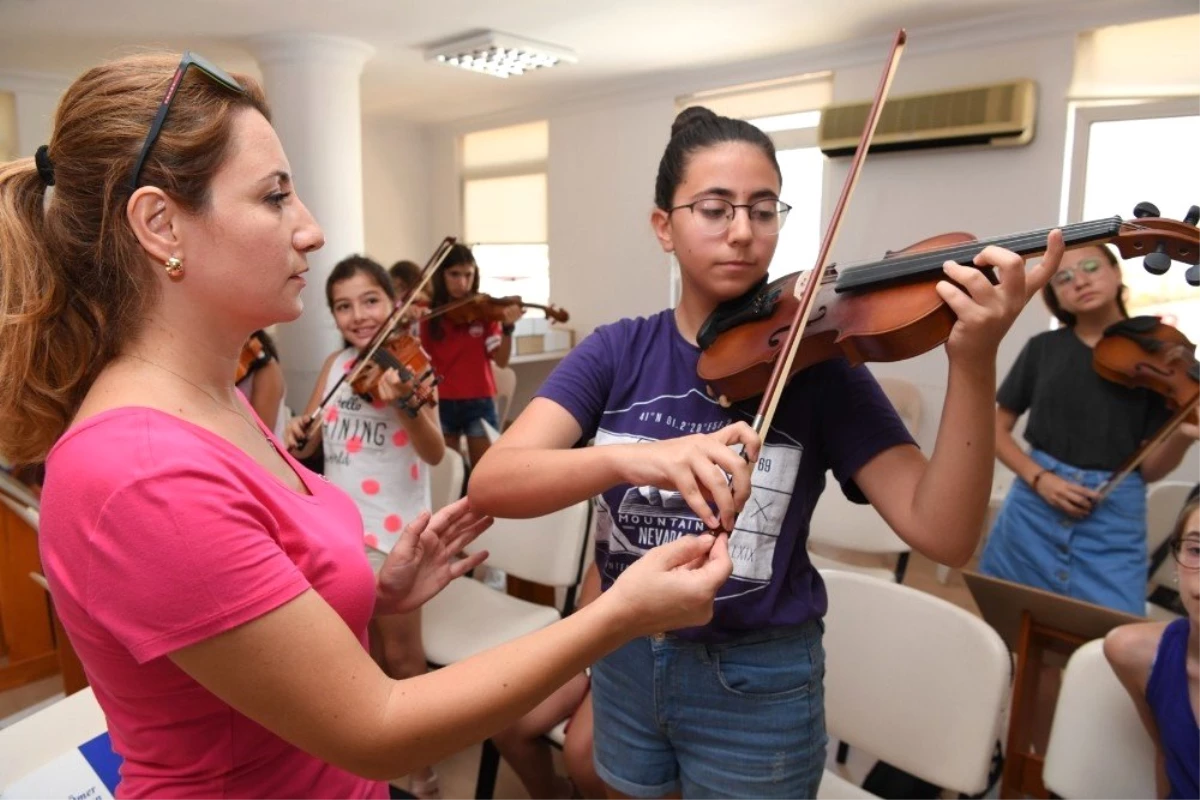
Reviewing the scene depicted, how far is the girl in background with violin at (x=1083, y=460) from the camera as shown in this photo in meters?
2.08

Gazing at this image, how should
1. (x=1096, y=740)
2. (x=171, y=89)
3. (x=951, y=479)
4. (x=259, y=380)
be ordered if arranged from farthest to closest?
(x=259, y=380)
(x=1096, y=740)
(x=951, y=479)
(x=171, y=89)

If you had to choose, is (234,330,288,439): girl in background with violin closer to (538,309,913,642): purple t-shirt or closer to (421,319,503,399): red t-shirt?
(421,319,503,399): red t-shirt

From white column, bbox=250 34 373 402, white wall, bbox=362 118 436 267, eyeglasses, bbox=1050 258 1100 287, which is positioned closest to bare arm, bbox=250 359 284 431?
white column, bbox=250 34 373 402

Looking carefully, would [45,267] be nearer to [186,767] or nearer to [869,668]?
[186,767]

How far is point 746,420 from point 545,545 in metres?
1.28

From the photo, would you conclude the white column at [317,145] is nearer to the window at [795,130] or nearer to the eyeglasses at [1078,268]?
the window at [795,130]

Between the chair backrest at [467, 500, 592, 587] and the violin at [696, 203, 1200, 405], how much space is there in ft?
3.56

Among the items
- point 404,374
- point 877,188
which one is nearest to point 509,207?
point 877,188

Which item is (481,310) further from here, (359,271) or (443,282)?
(359,271)

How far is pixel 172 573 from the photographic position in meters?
0.64

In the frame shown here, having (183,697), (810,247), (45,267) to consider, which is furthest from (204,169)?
(810,247)

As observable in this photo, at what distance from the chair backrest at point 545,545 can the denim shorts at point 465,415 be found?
1788 millimetres

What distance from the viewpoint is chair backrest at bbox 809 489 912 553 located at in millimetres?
2439

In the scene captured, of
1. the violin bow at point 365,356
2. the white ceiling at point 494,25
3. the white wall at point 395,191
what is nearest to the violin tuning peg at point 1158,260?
the violin bow at point 365,356
